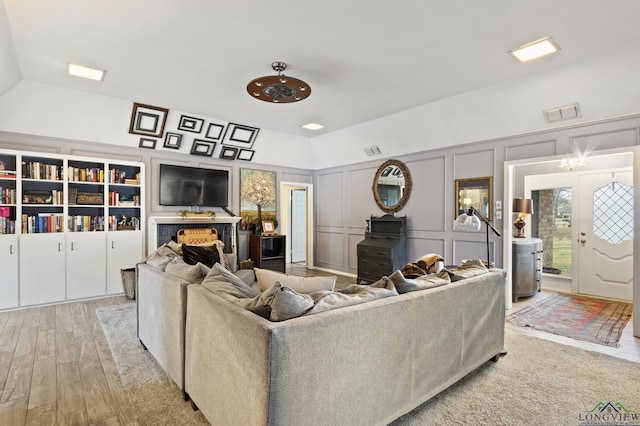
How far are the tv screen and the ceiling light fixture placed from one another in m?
2.94

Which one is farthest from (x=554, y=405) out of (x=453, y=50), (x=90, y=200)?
(x=90, y=200)

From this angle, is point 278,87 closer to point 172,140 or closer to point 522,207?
point 172,140

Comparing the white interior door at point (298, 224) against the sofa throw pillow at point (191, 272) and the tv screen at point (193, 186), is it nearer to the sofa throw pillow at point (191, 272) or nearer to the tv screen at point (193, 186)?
the tv screen at point (193, 186)

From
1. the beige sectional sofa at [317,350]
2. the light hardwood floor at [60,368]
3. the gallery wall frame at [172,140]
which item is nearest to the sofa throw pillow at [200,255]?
the light hardwood floor at [60,368]

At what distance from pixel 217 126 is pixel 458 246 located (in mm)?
4427

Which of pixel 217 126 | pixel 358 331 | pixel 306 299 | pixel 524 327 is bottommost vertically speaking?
pixel 524 327

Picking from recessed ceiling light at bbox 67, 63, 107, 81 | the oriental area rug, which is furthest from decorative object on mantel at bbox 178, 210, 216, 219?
the oriental area rug

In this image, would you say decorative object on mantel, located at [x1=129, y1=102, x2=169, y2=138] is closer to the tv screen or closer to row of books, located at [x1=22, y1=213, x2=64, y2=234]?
the tv screen

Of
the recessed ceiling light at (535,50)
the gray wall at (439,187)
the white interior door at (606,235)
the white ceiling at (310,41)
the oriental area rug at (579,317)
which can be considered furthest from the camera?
the white interior door at (606,235)

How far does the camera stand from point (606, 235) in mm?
5180

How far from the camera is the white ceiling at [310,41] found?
2.56 metres

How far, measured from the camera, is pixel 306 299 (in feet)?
5.62

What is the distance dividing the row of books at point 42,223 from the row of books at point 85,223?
12 cm

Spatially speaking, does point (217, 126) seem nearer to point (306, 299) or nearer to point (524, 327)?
point (306, 299)
